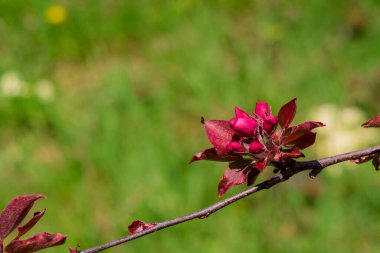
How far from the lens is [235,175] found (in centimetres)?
75

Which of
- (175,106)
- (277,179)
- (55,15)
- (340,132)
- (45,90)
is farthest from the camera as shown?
(55,15)

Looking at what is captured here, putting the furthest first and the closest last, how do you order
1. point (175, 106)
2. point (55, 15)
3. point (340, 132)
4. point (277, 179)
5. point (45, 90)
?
point (55, 15)
point (45, 90)
point (175, 106)
point (340, 132)
point (277, 179)

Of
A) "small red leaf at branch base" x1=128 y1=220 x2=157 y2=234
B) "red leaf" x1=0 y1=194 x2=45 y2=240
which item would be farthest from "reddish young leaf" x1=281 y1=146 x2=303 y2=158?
"red leaf" x1=0 y1=194 x2=45 y2=240

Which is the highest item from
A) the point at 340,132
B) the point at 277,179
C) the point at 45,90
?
the point at 45,90

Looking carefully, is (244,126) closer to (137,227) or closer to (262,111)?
(262,111)

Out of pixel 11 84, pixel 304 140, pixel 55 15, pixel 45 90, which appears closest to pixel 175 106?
pixel 45 90

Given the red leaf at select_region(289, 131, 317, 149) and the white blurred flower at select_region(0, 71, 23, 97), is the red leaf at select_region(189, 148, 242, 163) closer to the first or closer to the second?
the red leaf at select_region(289, 131, 317, 149)

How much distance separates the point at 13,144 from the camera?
9.31 feet

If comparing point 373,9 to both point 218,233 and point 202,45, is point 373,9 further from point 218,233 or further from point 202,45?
point 218,233

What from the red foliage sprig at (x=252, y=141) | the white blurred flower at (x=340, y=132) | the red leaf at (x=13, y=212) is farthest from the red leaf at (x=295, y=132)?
the white blurred flower at (x=340, y=132)

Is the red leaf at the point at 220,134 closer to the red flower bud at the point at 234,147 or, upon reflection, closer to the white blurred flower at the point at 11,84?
the red flower bud at the point at 234,147

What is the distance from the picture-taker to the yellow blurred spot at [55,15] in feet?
11.2

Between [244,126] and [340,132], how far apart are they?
6.98 ft

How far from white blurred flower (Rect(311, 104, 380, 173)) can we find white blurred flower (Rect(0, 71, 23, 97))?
1.34m
